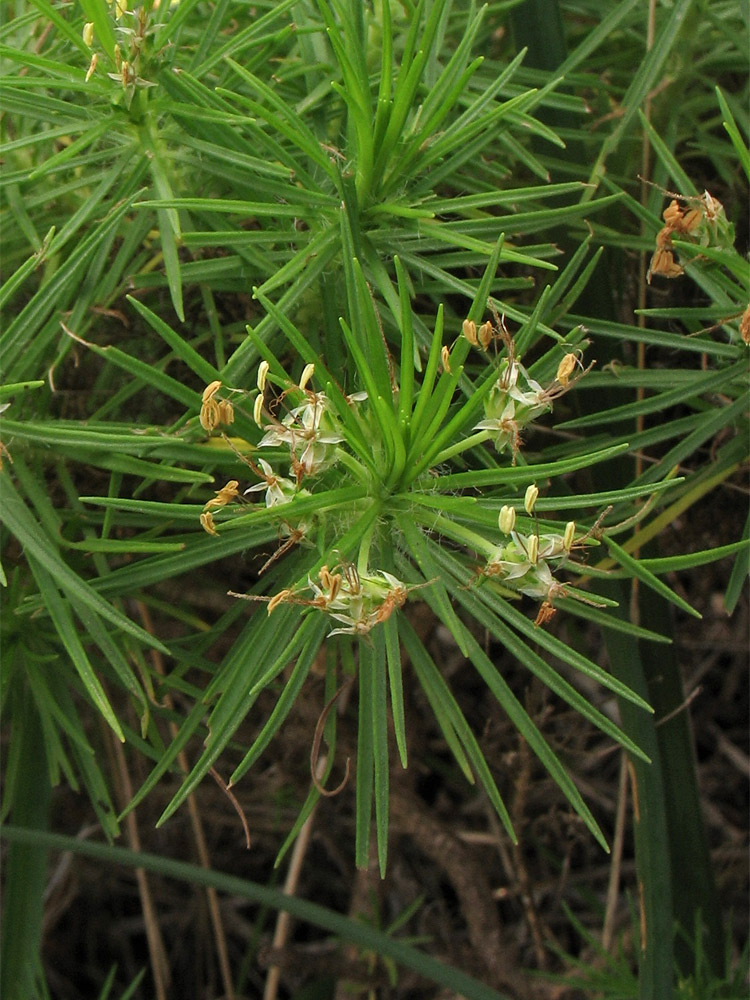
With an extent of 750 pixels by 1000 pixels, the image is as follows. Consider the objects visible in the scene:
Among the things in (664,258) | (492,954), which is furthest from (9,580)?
(492,954)

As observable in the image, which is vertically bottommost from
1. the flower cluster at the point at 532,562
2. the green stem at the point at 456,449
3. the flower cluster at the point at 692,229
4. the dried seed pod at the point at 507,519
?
the flower cluster at the point at 532,562

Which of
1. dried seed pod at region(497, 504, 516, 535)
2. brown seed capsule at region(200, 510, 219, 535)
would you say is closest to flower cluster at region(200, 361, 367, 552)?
brown seed capsule at region(200, 510, 219, 535)

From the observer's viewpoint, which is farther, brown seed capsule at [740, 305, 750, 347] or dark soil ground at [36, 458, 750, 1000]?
dark soil ground at [36, 458, 750, 1000]

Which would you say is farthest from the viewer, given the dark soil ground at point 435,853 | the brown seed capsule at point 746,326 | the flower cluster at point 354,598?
A: the dark soil ground at point 435,853

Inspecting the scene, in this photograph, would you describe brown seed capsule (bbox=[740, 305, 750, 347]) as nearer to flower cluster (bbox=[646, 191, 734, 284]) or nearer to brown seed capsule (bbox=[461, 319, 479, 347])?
flower cluster (bbox=[646, 191, 734, 284])

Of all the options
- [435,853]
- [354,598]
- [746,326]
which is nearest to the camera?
[354,598]

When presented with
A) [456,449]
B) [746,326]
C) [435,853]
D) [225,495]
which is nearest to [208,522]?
[225,495]

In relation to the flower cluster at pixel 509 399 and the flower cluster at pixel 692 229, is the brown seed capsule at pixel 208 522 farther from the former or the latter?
the flower cluster at pixel 692 229

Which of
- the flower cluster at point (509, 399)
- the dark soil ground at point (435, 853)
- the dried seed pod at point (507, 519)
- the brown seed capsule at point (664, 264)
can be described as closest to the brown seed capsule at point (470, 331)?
the flower cluster at point (509, 399)

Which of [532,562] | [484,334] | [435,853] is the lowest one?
[435,853]

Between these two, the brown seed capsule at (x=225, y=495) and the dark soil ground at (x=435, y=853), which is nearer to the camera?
the brown seed capsule at (x=225, y=495)

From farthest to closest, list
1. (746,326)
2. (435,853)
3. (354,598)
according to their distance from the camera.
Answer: (435,853)
(746,326)
(354,598)

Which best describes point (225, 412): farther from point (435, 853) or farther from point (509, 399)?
point (435, 853)
